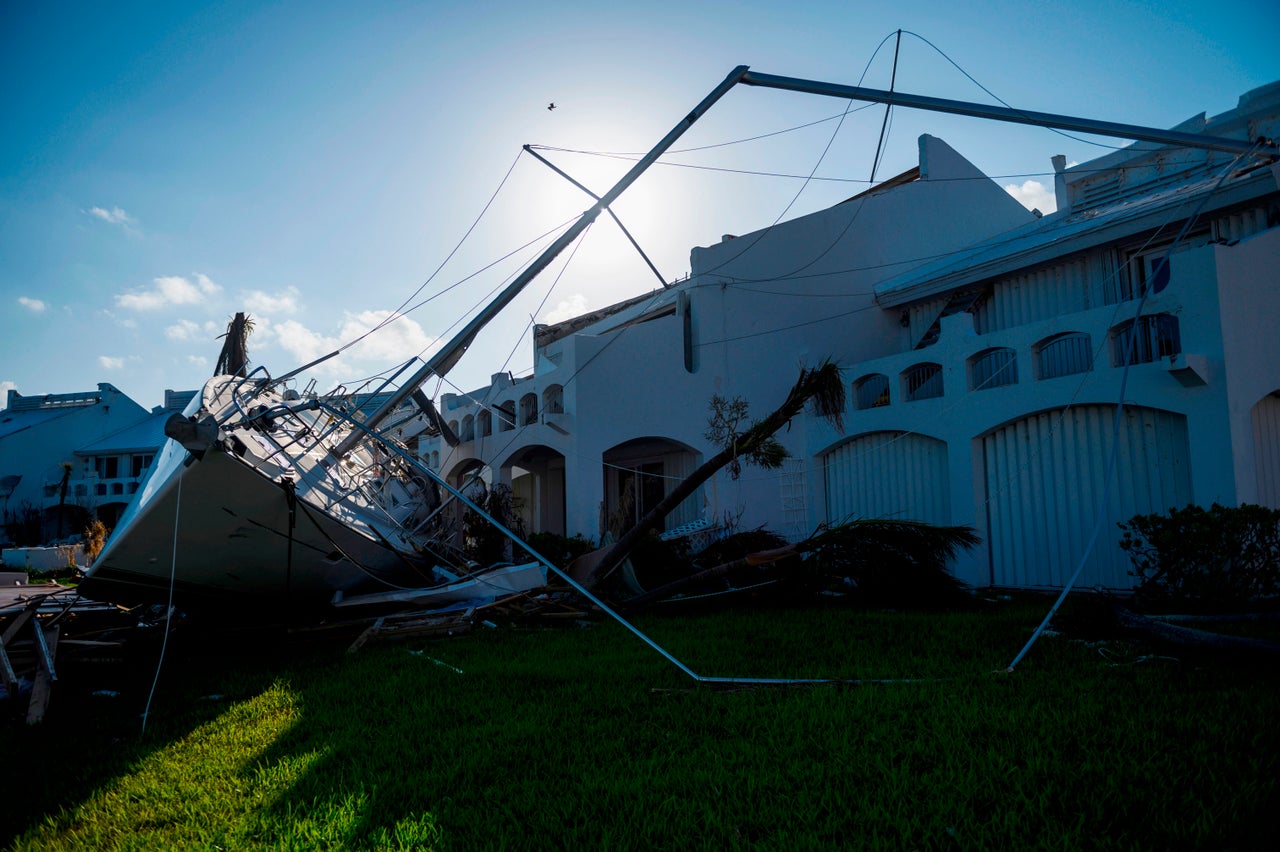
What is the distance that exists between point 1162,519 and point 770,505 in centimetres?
759

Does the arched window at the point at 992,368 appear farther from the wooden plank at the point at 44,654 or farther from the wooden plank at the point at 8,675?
the wooden plank at the point at 8,675

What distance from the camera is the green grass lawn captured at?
3250mm

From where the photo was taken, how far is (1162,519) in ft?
26.0

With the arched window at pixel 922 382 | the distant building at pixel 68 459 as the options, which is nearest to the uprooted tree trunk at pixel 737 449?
the arched window at pixel 922 382

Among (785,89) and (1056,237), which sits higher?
(785,89)

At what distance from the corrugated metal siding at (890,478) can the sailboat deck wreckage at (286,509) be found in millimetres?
5419

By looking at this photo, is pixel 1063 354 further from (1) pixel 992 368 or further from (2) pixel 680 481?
(2) pixel 680 481

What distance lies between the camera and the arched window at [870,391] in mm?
13614

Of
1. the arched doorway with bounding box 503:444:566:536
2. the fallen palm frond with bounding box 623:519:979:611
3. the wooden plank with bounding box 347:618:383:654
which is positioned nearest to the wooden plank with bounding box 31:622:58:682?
the wooden plank with bounding box 347:618:383:654

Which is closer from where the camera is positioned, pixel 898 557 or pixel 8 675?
pixel 8 675

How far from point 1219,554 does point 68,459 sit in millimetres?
45057

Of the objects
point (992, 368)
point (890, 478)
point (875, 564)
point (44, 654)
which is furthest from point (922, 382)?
point (44, 654)

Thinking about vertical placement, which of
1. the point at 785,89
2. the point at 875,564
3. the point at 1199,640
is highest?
the point at 785,89

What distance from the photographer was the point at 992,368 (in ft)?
38.7
